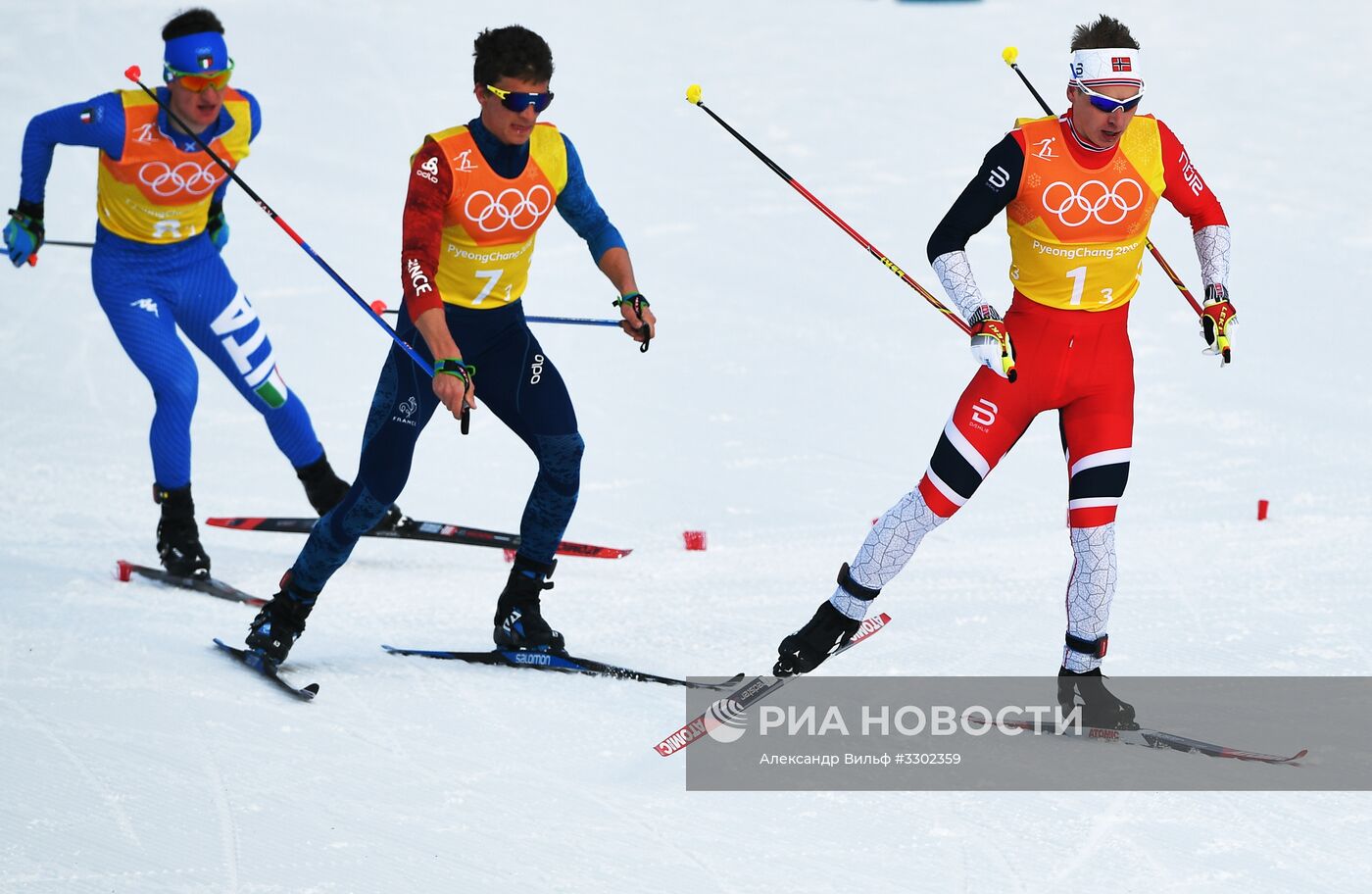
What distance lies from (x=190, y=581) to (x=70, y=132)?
5.45ft

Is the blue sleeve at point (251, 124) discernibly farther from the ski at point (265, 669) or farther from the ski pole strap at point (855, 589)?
the ski pole strap at point (855, 589)

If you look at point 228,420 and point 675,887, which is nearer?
point 675,887

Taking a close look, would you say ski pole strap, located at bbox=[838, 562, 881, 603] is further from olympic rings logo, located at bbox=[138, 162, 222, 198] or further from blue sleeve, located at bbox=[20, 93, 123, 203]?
blue sleeve, located at bbox=[20, 93, 123, 203]

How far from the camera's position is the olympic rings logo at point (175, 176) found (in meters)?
5.98

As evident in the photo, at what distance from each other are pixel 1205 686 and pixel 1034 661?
53 cm

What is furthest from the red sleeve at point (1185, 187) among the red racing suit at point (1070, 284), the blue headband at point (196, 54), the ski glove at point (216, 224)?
the ski glove at point (216, 224)

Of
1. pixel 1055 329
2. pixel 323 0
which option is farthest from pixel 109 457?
pixel 323 0

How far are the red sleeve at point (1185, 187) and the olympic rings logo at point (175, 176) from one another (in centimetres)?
341

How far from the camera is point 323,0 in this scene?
14930 mm

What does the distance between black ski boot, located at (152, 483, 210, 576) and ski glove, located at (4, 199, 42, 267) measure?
3.16 ft

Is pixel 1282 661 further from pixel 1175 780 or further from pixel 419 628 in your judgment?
pixel 419 628

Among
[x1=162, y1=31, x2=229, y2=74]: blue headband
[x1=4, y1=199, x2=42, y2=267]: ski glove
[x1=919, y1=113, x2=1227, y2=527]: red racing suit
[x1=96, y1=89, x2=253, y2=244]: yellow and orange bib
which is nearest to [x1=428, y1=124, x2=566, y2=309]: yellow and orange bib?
[x1=919, y1=113, x2=1227, y2=527]: red racing suit

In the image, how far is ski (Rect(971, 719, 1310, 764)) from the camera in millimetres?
4359

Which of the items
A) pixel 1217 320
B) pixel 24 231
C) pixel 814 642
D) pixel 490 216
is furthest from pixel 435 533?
pixel 1217 320
